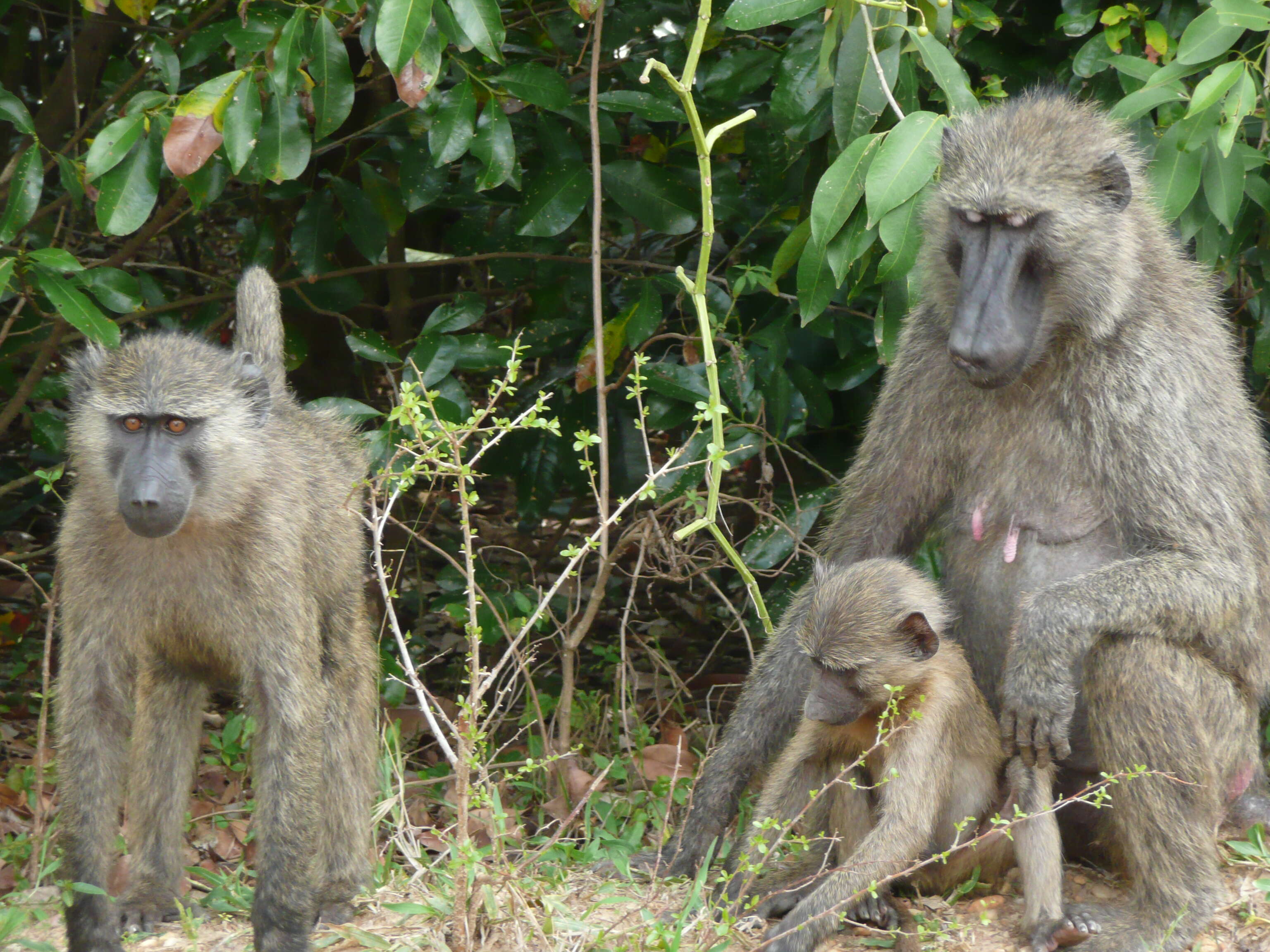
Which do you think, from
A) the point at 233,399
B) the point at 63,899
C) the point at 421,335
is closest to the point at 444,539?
the point at 421,335

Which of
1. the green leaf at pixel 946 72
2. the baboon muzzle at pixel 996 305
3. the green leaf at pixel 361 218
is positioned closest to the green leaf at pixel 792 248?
the green leaf at pixel 946 72

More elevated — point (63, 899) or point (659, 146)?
point (659, 146)

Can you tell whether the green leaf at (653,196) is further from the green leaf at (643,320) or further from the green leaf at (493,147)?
the green leaf at (493,147)

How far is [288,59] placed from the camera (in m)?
3.47

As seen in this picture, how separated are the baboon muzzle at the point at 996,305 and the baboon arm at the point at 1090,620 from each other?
1.75 ft

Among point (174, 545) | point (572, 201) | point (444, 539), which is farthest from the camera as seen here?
point (444, 539)

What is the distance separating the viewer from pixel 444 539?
18.1 feet

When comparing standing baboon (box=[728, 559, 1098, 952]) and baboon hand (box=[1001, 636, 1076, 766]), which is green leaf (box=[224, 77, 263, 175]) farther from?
baboon hand (box=[1001, 636, 1076, 766])

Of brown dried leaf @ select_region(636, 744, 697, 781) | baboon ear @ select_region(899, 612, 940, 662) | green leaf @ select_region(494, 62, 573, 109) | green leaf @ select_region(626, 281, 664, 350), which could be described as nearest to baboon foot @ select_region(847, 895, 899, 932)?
baboon ear @ select_region(899, 612, 940, 662)

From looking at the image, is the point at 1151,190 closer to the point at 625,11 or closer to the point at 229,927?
the point at 625,11

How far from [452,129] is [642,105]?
63cm

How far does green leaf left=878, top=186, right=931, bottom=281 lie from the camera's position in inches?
136

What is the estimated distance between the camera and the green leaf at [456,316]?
4.47 meters

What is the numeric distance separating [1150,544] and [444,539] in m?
2.91
